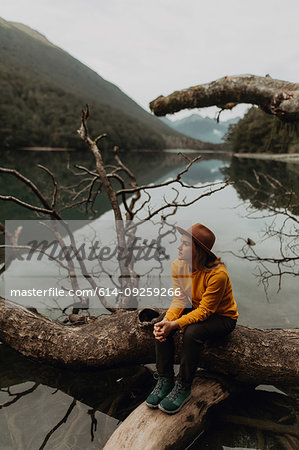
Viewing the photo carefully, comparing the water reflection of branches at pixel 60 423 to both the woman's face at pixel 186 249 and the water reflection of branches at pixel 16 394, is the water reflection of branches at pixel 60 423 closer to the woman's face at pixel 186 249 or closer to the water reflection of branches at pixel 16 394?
the water reflection of branches at pixel 16 394

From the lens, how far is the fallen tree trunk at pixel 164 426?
2.65 metres

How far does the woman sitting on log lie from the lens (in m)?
2.87

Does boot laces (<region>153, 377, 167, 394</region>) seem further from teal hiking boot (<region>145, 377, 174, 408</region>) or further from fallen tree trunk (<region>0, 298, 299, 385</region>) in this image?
fallen tree trunk (<region>0, 298, 299, 385</region>)

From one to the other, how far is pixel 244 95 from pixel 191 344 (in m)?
2.38

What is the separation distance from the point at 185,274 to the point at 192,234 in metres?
0.46

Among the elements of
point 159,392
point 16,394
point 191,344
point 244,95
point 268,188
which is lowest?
point 16,394

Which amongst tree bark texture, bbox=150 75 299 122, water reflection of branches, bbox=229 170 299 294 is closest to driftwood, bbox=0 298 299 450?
water reflection of branches, bbox=229 170 299 294

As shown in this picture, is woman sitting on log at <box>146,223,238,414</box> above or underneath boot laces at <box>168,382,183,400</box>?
above

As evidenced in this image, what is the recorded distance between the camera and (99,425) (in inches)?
130

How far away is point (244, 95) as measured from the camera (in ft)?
10.2

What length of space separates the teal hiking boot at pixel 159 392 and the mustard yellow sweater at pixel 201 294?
0.60m

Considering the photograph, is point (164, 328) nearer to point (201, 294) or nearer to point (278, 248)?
point (201, 294)

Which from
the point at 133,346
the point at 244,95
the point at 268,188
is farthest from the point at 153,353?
the point at 268,188

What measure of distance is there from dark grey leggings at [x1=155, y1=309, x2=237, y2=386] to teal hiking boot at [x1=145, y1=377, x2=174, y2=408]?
5cm
